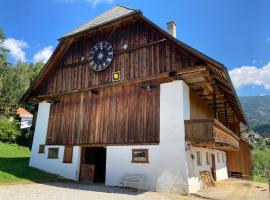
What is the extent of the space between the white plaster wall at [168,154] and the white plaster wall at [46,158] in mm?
3444

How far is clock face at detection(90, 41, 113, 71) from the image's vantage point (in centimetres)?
1930

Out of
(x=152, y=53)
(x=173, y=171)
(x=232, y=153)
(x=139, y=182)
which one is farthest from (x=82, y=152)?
(x=232, y=153)

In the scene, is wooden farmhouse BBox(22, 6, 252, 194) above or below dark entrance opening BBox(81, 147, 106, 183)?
above

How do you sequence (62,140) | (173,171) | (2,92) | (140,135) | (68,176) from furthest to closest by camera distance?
(2,92) → (62,140) → (68,176) → (140,135) → (173,171)

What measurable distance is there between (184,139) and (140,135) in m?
2.93

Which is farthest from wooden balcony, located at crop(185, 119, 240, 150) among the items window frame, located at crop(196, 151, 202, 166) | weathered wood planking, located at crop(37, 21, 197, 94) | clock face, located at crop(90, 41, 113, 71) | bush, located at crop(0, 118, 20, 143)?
bush, located at crop(0, 118, 20, 143)

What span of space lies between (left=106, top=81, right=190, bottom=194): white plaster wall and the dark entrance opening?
2.25 meters

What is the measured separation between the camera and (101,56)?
64.7 ft

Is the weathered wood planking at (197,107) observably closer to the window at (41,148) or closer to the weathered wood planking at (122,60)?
the weathered wood planking at (122,60)

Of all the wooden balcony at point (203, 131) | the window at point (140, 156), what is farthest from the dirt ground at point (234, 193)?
the window at point (140, 156)

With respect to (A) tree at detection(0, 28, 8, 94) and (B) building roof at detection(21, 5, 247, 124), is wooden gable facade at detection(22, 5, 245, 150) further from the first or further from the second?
(A) tree at detection(0, 28, 8, 94)

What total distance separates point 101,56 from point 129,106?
459 centimetres

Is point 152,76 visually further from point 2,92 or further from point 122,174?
point 2,92

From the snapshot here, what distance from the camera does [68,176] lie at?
63.5 ft
